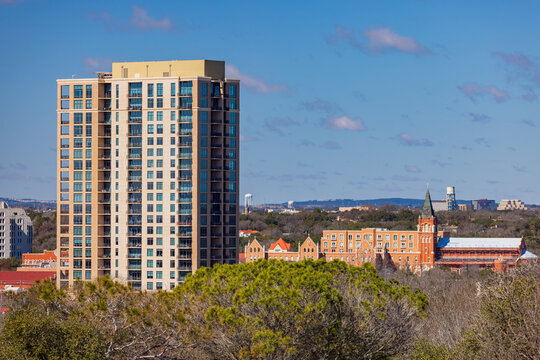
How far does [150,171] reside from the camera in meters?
82.1

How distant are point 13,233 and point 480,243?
86.5m

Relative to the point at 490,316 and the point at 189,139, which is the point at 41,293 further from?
the point at 189,139

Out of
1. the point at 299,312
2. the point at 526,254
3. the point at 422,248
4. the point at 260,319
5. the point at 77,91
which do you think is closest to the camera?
the point at 260,319

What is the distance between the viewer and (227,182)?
269 feet

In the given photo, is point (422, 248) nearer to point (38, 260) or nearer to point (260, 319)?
point (38, 260)

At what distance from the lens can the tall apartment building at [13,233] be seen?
562 ft

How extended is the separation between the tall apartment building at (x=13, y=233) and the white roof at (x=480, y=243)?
79.4 m

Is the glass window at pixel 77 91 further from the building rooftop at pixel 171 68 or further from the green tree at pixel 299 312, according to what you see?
the green tree at pixel 299 312

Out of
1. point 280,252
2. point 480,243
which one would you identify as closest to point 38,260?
point 280,252

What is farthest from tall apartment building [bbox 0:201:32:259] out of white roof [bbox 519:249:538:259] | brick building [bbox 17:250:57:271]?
white roof [bbox 519:249:538:259]

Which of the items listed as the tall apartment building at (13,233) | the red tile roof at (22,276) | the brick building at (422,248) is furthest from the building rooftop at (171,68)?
the tall apartment building at (13,233)

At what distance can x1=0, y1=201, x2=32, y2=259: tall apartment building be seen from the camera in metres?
171

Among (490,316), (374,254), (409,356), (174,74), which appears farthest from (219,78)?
(374,254)

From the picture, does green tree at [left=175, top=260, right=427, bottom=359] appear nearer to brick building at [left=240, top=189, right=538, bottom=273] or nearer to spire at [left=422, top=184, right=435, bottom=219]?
brick building at [left=240, top=189, right=538, bottom=273]
